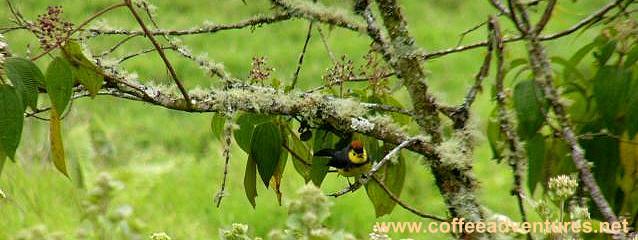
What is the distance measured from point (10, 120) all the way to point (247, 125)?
332 millimetres

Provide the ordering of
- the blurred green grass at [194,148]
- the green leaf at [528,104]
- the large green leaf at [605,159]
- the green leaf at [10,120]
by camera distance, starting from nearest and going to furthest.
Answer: the green leaf at [10,120] → the green leaf at [528,104] → the large green leaf at [605,159] → the blurred green grass at [194,148]

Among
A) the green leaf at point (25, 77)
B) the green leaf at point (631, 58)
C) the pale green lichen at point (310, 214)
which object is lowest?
the pale green lichen at point (310, 214)

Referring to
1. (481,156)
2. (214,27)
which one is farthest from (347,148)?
(481,156)

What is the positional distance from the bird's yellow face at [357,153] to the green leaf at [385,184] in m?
0.06

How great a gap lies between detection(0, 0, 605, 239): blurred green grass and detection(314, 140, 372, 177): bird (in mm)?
132

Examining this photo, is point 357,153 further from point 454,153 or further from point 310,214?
point 310,214

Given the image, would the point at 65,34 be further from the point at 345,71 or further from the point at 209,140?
the point at 209,140

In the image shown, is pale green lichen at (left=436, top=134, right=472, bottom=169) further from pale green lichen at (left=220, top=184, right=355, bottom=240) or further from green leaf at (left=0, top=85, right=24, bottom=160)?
green leaf at (left=0, top=85, right=24, bottom=160)

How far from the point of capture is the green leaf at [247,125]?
1263 mm

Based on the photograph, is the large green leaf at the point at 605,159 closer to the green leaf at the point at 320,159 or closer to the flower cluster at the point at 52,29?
the green leaf at the point at 320,159

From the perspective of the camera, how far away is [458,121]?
1193 mm

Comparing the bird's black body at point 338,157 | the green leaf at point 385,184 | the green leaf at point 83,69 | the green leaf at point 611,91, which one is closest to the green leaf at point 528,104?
the green leaf at point 611,91

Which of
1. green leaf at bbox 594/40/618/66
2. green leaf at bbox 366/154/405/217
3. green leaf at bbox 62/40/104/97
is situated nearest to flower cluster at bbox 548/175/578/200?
green leaf at bbox 366/154/405/217

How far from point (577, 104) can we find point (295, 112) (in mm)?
687
